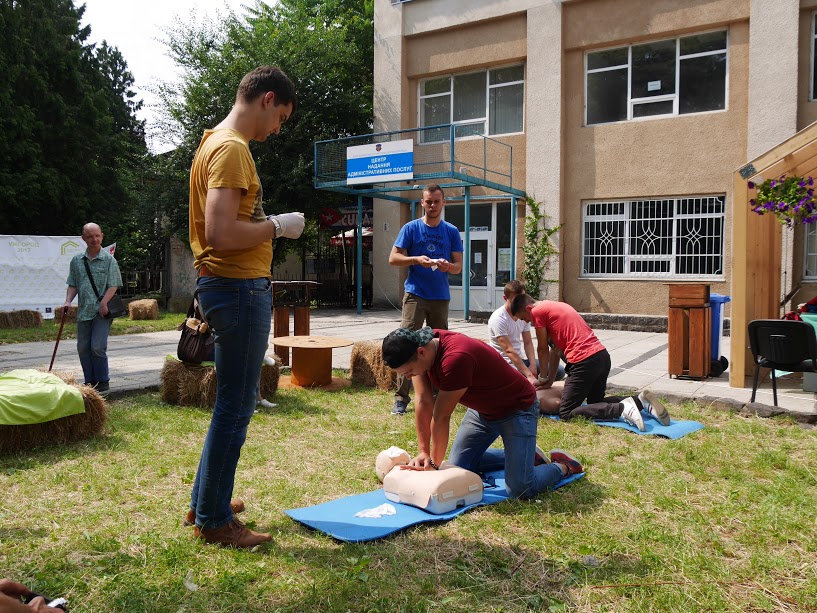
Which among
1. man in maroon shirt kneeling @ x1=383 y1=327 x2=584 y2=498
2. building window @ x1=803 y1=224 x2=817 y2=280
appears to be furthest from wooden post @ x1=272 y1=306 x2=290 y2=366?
building window @ x1=803 y1=224 x2=817 y2=280

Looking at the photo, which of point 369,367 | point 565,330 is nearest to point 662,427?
point 565,330

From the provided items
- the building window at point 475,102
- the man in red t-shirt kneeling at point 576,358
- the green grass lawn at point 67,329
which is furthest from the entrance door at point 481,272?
the man in red t-shirt kneeling at point 576,358

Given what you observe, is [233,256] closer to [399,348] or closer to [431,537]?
[399,348]

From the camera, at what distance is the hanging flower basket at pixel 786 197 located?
280 inches

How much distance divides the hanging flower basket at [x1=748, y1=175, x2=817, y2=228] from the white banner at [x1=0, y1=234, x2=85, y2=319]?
1533cm

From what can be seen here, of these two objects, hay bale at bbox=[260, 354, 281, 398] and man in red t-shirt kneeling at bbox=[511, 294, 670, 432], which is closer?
man in red t-shirt kneeling at bbox=[511, 294, 670, 432]

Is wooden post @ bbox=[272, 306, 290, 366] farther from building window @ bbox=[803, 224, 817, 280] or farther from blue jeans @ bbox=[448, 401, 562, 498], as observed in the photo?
→ building window @ bbox=[803, 224, 817, 280]

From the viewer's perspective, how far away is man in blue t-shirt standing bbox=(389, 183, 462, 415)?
6.34 metres

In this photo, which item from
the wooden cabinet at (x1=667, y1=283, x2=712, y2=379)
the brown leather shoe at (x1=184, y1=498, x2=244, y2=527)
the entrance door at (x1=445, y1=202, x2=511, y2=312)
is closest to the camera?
the brown leather shoe at (x1=184, y1=498, x2=244, y2=527)

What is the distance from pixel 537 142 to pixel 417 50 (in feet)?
15.6

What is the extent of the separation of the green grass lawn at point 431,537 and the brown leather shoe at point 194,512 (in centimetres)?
7

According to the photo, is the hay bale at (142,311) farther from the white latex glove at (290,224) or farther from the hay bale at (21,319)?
the white latex glove at (290,224)

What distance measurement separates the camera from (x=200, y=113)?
69.7ft

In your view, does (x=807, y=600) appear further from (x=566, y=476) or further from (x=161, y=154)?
(x=161, y=154)
